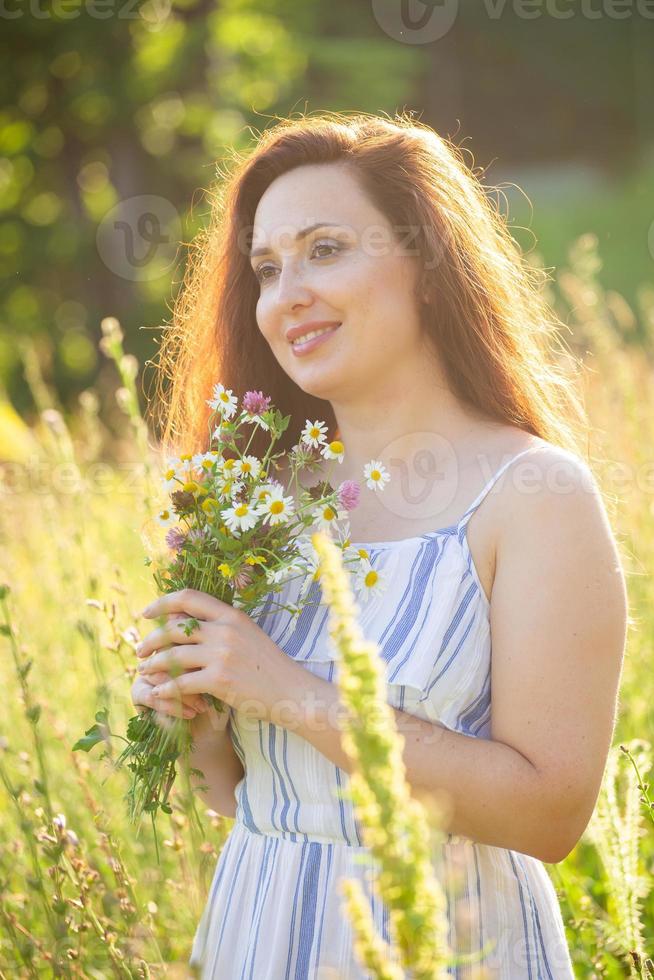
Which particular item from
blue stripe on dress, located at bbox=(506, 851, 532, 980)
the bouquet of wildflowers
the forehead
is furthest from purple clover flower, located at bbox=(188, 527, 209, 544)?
blue stripe on dress, located at bbox=(506, 851, 532, 980)

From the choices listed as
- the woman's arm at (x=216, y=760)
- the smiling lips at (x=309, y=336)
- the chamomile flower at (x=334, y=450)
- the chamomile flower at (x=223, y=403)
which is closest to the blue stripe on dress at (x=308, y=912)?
the woman's arm at (x=216, y=760)

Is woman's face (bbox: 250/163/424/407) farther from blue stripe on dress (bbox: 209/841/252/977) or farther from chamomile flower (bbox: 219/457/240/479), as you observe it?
blue stripe on dress (bbox: 209/841/252/977)

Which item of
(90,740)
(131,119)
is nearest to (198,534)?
(90,740)

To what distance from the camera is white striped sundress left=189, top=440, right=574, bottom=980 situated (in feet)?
5.41

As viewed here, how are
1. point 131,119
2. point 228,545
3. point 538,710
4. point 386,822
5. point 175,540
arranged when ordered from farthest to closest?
point 131,119, point 175,540, point 228,545, point 538,710, point 386,822

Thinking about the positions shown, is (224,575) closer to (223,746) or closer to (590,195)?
(223,746)

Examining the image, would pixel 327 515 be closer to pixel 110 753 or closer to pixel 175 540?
pixel 175 540

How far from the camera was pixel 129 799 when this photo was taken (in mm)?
1750

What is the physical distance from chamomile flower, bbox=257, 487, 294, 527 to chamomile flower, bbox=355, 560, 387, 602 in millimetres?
169

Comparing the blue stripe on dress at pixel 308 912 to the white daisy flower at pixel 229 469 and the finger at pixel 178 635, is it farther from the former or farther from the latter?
the white daisy flower at pixel 229 469

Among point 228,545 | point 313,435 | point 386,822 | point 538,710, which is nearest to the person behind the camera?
point 386,822

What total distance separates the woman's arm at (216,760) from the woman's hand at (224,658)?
183mm

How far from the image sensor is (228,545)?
1.67 meters

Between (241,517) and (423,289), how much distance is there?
0.66 metres
